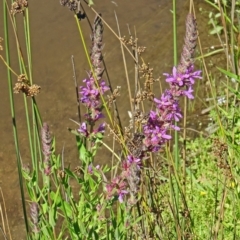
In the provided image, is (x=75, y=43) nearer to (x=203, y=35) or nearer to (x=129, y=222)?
(x=203, y=35)

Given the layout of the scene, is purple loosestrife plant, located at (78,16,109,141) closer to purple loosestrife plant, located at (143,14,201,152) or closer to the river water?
purple loosestrife plant, located at (143,14,201,152)

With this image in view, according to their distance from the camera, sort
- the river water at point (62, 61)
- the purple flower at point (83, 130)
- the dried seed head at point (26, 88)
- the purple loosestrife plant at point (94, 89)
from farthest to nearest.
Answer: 1. the river water at point (62, 61)
2. the purple flower at point (83, 130)
3. the purple loosestrife plant at point (94, 89)
4. the dried seed head at point (26, 88)

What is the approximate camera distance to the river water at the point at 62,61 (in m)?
3.14

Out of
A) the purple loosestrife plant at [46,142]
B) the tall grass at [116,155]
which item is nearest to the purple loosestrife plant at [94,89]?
the tall grass at [116,155]

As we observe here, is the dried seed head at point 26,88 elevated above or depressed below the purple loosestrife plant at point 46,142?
above

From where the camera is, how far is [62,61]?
374 centimetres

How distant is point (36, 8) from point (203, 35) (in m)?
1.21

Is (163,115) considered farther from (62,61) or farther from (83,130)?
(62,61)

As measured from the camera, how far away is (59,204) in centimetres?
151

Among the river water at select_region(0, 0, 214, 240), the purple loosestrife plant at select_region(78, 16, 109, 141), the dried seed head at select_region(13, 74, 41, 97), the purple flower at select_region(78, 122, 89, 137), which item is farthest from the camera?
the river water at select_region(0, 0, 214, 240)

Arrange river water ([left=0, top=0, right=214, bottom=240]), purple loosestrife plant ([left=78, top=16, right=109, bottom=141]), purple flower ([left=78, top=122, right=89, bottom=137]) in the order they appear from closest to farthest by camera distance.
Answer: purple loosestrife plant ([left=78, top=16, right=109, bottom=141]) < purple flower ([left=78, top=122, right=89, bottom=137]) < river water ([left=0, top=0, right=214, bottom=240])

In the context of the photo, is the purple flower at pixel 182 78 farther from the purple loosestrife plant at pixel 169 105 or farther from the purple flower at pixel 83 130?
the purple flower at pixel 83 130

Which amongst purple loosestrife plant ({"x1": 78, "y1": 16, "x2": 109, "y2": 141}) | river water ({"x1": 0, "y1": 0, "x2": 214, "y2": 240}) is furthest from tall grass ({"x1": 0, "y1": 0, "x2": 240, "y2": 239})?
river water ({"x1": 0, "y1": 0, "x2": 214, "y2": 240})

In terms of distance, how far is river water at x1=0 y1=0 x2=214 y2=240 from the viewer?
10.3 ft
